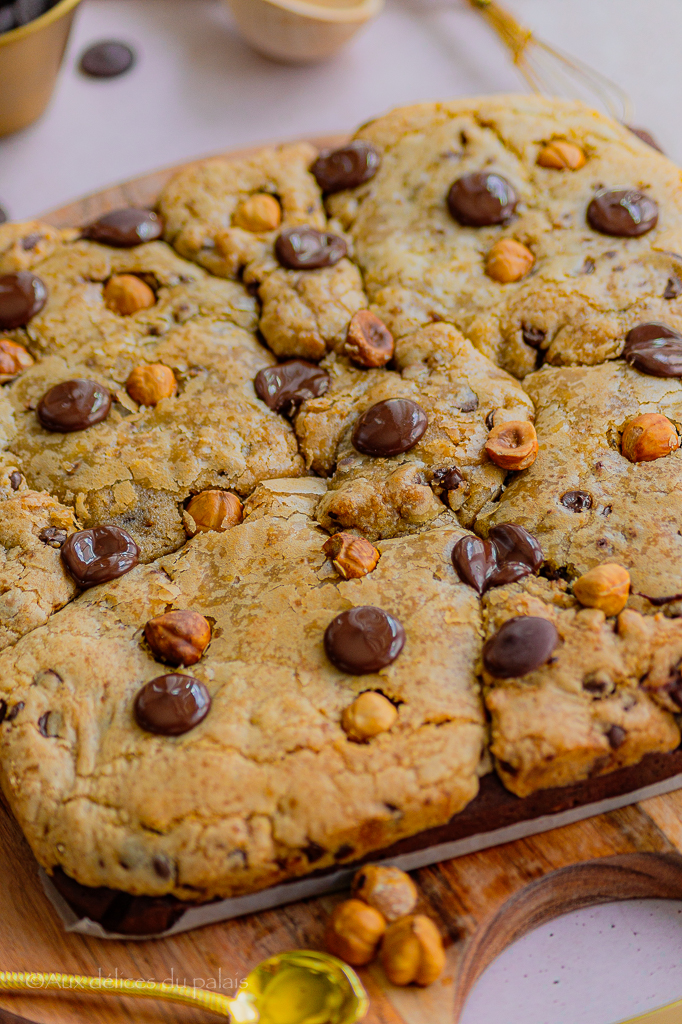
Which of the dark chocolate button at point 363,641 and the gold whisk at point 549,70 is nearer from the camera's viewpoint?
the dark chocolate button at point 363,641

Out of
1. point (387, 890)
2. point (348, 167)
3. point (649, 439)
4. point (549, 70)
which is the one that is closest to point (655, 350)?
point (649, 439)

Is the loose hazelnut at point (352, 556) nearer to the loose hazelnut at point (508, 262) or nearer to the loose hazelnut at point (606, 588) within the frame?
the loose hazelnut at point (606, 588)

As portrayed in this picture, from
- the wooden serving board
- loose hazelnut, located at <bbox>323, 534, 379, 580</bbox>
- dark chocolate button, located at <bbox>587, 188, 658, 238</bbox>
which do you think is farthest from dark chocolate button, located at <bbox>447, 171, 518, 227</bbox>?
the wooden serving board

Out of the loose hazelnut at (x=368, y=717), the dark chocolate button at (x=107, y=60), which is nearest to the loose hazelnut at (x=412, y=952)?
the loose hazelnut at (x=368, y=717)

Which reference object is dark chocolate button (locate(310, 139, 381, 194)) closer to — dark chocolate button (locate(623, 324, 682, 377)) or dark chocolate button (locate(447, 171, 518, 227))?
dark chocolate button (locate(447, 171, 518, 227))

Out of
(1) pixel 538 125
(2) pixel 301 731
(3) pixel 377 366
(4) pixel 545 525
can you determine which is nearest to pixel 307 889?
(2) pixel 301 731

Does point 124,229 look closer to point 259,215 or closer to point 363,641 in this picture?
point 259,215
